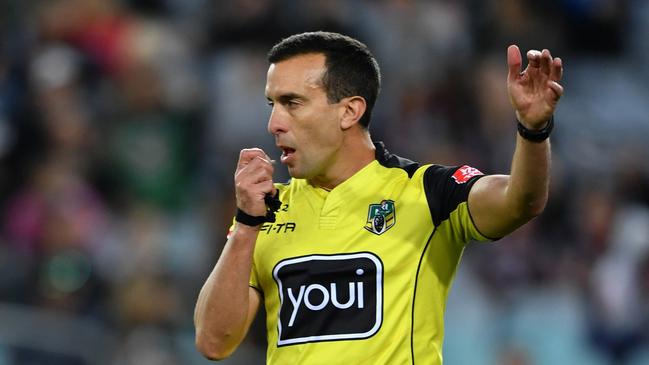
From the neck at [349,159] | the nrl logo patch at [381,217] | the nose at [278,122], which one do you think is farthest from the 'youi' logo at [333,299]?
the nose at [278,122]

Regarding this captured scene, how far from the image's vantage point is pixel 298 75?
4.79 metres

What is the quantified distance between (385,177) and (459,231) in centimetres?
38

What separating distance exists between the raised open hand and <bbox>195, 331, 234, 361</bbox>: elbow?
4.59 ft

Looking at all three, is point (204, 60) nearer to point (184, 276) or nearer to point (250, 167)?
point (184, 276)

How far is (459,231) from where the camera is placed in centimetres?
464

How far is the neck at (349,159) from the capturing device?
4914 mm

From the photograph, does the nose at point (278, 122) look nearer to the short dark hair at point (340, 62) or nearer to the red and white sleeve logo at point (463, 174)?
the short dark hair at point (340, 62)

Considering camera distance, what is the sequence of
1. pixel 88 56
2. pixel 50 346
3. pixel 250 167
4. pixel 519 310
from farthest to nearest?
pixel 88 56 → pixel 519 310 → pixel 50 346 → pixel 250 167

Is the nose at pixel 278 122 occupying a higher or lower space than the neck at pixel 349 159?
higher

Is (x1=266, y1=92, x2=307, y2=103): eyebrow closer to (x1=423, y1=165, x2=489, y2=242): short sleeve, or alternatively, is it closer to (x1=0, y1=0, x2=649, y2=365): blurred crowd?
(x1=423, y1=165, x2=489, y2=242): short sleeve

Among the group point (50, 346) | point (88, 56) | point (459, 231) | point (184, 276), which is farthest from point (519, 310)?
point (459, 231)

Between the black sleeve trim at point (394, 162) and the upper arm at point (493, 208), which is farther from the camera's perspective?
the black sleeve trim at point (394, 162)

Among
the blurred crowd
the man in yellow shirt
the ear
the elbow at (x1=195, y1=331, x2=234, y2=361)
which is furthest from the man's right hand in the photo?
the blurred crowd

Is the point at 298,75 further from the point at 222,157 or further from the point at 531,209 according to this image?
the point at 222,157
